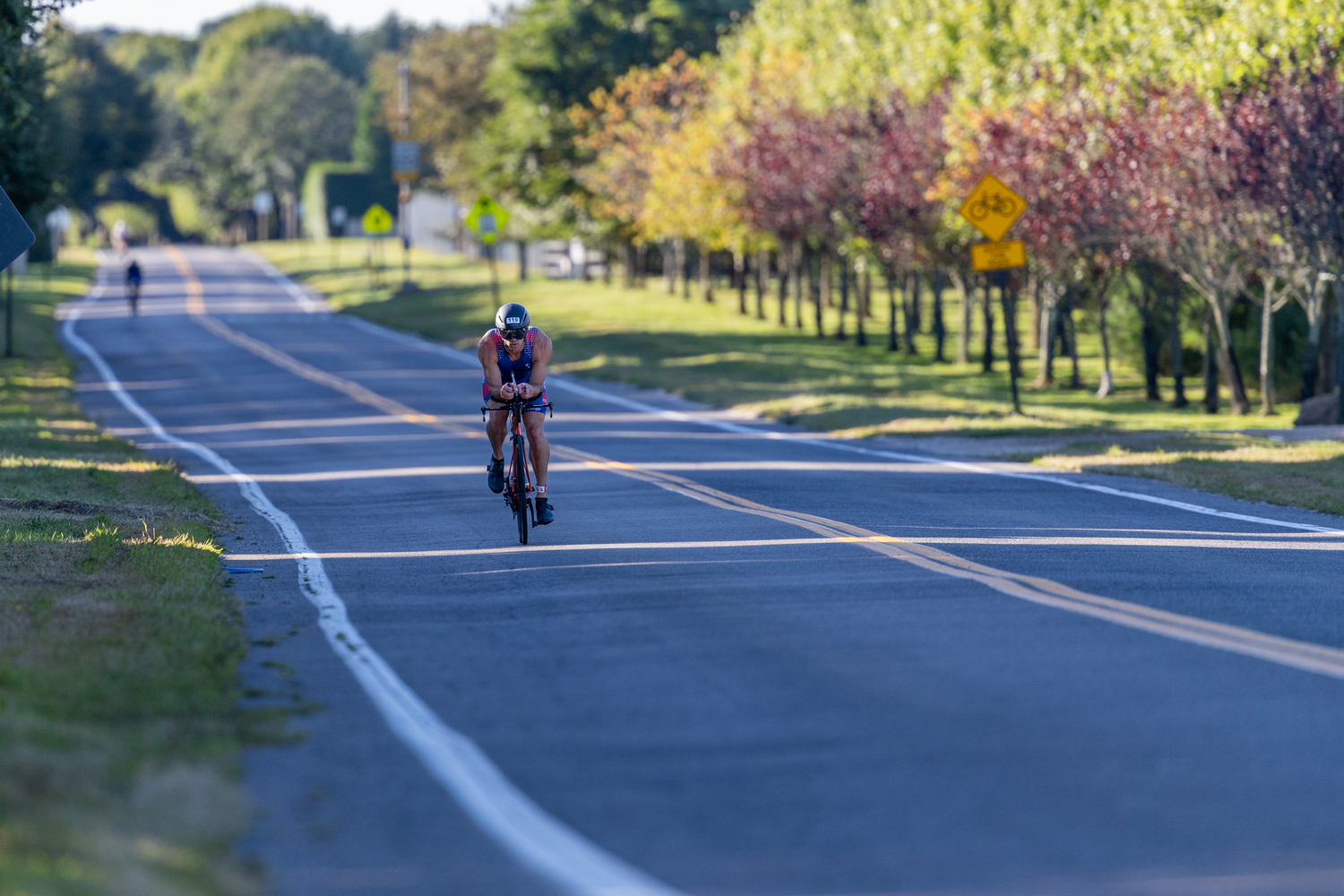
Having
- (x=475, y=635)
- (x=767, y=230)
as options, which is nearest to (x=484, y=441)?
(x=475, y=635)

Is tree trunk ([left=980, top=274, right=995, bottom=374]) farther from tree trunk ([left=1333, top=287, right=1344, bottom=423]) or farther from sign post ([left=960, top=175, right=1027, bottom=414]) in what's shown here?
sign post ([left=960, top=175, right=1027, bottom=414])

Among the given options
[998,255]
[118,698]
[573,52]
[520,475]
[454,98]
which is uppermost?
[454,98]

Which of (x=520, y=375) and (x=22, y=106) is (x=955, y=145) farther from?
(x=520, y=375)

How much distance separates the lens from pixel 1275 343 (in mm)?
35812

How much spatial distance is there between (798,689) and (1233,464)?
11191 mm

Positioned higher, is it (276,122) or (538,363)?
(276,122)

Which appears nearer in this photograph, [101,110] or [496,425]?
[496,425]

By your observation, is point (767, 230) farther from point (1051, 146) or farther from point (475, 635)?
point (475, 635)

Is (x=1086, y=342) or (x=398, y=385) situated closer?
(x=398, y=385)

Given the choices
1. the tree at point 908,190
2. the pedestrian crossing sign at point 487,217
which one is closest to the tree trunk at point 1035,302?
the tree at point 908,190

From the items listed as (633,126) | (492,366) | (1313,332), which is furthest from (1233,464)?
(633,126)

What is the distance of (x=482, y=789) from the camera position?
19.6 ft

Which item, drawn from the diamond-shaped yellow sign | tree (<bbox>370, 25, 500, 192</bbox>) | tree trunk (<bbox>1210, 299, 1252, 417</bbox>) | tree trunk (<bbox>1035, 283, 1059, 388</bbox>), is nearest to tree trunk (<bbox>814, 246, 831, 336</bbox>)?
tree trunk (<bbox>1035, 283, 1059, 388</bbox>)

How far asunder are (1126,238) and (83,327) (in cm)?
3171
